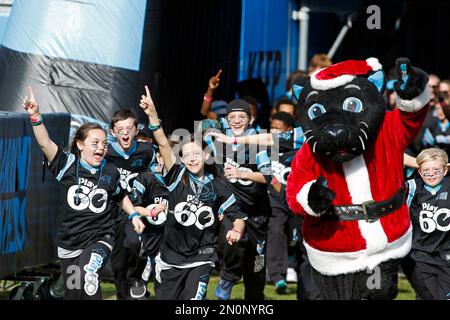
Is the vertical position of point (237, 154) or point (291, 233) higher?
point (237, 154)

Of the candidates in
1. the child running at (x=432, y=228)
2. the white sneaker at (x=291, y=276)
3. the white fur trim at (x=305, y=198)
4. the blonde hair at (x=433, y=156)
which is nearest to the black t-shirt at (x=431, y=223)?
the child running at (x=432, y=228)

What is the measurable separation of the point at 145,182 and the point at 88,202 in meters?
0.93

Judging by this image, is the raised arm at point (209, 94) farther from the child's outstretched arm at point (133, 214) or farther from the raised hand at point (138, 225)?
the raised hand at point (138, 225)

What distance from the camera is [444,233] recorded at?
8703mm

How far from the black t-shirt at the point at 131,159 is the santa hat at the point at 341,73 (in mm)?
3101

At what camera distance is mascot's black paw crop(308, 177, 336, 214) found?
649 centimetres

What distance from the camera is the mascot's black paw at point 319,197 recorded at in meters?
6.49

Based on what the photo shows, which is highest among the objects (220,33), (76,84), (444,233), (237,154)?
(220,33)

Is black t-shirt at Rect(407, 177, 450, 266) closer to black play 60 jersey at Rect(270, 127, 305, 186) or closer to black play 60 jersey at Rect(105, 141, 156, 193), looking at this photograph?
black play 60 jersey at Rect(270, 127, 305, 186)

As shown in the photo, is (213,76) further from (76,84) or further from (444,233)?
(444,233)

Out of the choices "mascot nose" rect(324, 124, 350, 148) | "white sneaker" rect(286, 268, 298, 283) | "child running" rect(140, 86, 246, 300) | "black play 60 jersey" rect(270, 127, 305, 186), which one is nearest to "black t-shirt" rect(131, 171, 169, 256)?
"child running" rect(140, 86, 246, 300)

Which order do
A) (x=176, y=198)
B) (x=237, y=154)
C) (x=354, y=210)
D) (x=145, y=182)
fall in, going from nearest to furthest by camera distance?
(x=354, y=210) < (x=176, y=198) < (x=145, y=182) < (x=237, y=154)

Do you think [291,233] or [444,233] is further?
[291,233]
